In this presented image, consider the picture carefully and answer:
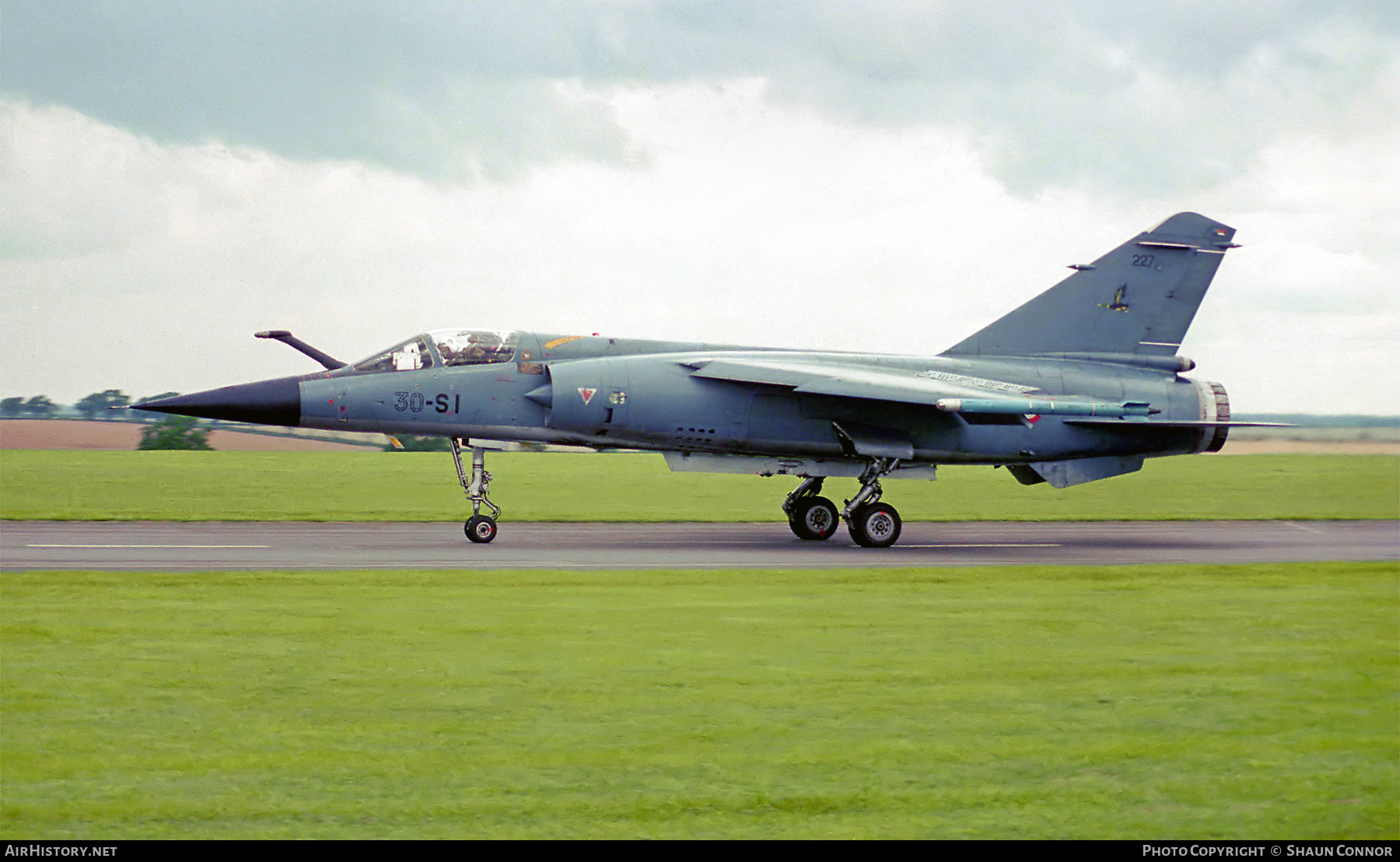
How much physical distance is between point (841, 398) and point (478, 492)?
595 cm

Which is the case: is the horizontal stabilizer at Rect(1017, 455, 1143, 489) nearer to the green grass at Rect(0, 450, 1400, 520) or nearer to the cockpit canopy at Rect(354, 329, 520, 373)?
the green grass at Rect(0, 450, 1400, 520)

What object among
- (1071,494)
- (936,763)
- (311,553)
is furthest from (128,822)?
(1071,494)

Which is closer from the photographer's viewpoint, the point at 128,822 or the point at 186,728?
the point at 128,822

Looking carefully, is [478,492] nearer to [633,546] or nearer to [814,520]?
[633,546]

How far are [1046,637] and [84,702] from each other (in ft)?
21.6

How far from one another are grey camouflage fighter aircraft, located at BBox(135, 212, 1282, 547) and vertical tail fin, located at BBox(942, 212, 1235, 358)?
0.03m

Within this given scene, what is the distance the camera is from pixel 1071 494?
1314 inches

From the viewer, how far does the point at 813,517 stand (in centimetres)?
2261

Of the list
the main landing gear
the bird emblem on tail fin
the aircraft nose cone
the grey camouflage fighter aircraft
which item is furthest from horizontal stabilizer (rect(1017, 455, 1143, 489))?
the aircraft nose cone

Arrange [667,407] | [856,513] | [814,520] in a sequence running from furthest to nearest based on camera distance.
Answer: [814,520], [856,513], [667,407]

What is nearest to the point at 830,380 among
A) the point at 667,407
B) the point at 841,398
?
the point at 841,398

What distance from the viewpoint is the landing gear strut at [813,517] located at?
2259 centimetres

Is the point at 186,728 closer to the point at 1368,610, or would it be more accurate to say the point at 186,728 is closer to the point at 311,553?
the point at 1368,610

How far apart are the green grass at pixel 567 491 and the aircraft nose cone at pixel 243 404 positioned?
5.52m
